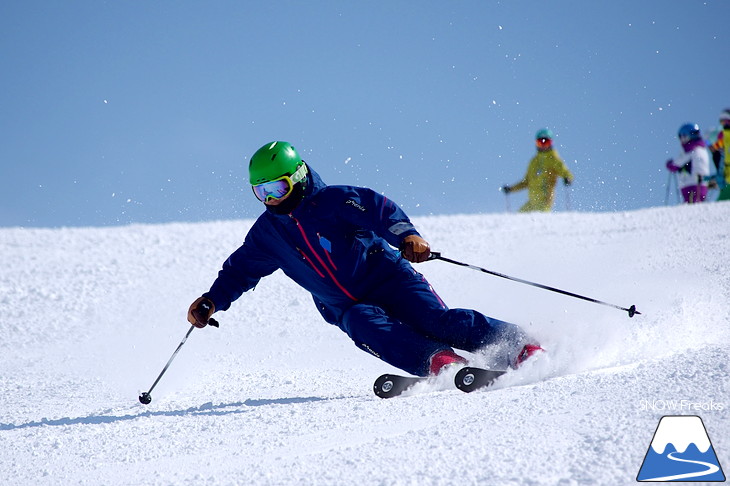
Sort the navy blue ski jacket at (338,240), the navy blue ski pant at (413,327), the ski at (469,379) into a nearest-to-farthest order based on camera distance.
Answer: the ski at (469,379) < the navy blue ski pant at (413,327) < the navy blue ski jacket at (338,240)

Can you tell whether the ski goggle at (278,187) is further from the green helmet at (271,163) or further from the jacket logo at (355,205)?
the jacket logo at (355,205)

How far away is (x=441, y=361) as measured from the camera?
12.7 feet

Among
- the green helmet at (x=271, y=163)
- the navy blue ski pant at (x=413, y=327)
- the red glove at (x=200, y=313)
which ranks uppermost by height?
the green helmet at (x=271, y=163)

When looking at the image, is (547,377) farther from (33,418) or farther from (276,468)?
(33,418)

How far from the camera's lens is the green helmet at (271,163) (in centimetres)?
419

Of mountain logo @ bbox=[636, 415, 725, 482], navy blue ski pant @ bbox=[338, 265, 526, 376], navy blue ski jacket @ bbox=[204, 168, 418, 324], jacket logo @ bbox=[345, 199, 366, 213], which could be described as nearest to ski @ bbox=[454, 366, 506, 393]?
navy blue ski pant @ bbox=[338, 265, 526, 376]

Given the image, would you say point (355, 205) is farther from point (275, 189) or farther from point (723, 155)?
point (723, 155)

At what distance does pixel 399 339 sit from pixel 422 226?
7.57 metres

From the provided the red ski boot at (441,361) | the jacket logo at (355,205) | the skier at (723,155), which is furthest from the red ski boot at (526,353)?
the skier at (723,155)

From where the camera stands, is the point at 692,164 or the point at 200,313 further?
the point at 692,164

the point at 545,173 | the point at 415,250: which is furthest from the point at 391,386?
the point at 545,173

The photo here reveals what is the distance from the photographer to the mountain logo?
2.16 meters

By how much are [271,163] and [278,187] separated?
0.14m

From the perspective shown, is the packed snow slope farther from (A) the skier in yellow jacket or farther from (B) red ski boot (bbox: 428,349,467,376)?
(A) the skier in yellow jacket
